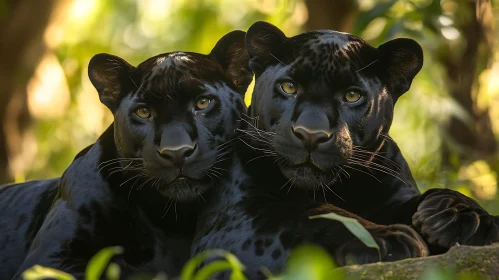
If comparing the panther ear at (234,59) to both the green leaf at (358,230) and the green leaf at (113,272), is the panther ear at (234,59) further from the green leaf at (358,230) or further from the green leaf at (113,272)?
the green leaf at (358,230)

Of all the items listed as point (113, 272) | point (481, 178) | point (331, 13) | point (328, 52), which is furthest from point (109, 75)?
point (331, 13)

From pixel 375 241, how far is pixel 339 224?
0.27 metres

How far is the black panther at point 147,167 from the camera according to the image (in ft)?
14.3

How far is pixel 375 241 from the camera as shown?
354 centimetres

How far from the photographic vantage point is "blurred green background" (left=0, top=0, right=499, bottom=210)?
25.0ft

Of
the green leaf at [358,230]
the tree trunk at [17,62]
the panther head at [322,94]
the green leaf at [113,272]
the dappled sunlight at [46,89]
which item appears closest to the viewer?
the green leaf at [113,272]

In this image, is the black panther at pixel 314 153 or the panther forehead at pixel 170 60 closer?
the black panther at pixel 314 153

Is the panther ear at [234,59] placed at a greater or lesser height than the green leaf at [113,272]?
greater

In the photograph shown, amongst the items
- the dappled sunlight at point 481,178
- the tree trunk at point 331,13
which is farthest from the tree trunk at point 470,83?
the tree trunk at point 331,13

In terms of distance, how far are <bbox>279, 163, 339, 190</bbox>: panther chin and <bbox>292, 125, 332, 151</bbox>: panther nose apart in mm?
114

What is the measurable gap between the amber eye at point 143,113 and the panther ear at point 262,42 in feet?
1.72

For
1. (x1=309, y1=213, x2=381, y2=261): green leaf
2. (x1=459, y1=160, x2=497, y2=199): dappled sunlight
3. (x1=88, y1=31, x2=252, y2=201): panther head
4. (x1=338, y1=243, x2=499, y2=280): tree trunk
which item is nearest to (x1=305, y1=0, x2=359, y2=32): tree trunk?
(x1=459, y1=160, x2=497, y2=199): dappled sunlight

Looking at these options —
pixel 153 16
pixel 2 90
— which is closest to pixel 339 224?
pixel 2 90

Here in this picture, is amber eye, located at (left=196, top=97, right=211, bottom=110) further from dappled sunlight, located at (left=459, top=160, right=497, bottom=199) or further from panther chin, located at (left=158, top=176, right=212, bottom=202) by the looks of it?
dappled sunlight, located at (left=459, top=160, right=497, bottom=199)
